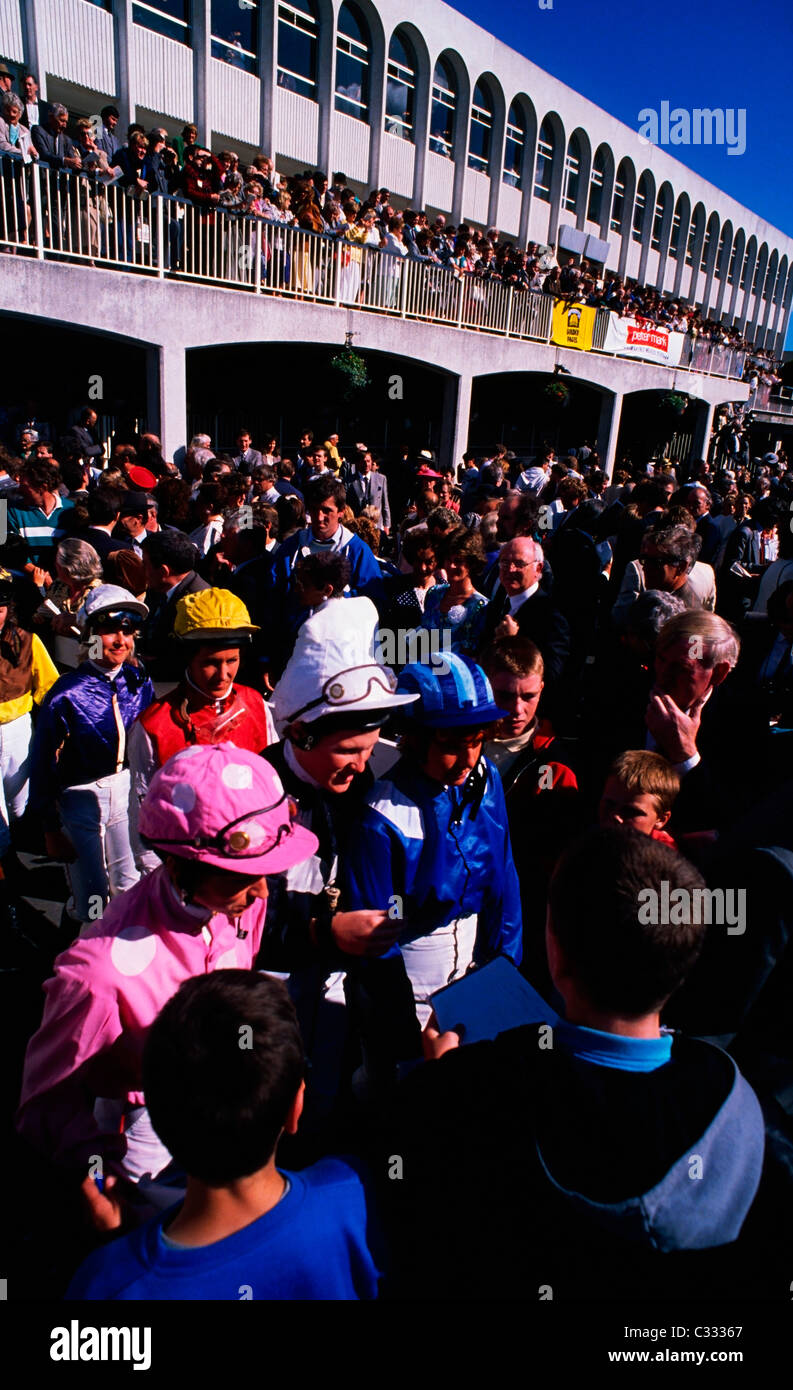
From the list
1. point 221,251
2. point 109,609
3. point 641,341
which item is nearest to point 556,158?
point 641,341

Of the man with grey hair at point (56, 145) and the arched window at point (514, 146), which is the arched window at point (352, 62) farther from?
the man with grey hair at point (56, 145)

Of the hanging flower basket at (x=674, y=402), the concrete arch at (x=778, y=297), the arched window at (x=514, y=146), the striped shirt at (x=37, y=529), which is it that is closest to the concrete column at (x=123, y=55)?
the arched window at (x=514, y=146)

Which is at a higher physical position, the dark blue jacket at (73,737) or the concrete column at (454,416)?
the concrete column at (454,416)

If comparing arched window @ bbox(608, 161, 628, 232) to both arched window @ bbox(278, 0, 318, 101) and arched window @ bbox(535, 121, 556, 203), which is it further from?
arched window @ bbox(278, 0, 318, 101)

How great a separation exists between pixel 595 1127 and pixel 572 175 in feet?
113

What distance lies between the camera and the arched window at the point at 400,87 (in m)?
21.0

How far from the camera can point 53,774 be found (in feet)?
11.0

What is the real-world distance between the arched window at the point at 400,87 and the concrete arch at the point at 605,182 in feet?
33.0

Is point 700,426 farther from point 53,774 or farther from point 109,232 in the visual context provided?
point 53,774

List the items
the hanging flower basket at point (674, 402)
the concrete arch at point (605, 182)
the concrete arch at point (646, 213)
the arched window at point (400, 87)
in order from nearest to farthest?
the arched window at point (400, 87), the hanging flower basket at point (674, 402), the concrete arch at point (605, 182), the concrete arch at point (646, 213)

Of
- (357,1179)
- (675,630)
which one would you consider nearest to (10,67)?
(675,630)

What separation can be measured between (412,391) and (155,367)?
8.81m

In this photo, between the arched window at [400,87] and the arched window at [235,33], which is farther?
the arched window at [400,87]

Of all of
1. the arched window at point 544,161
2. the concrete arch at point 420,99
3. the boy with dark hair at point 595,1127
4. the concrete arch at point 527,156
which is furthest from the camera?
the arched window at point 544,161
